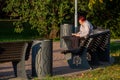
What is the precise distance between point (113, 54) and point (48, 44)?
574cm

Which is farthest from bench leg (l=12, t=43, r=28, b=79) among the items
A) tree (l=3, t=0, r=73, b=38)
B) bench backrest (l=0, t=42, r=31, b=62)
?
tree (l=3, t=0, r=73, b=38)

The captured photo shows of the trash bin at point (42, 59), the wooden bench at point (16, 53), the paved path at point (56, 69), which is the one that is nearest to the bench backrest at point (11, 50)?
the wooden bench at point (16, 53)

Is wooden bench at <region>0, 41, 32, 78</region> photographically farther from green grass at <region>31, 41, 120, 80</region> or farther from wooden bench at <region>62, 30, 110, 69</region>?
wooden bench at <region>62, 30, 110, 69</region>

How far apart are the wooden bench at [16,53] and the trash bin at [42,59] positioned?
0.32m

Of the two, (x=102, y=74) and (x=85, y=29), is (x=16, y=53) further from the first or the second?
(x=85, y=29)

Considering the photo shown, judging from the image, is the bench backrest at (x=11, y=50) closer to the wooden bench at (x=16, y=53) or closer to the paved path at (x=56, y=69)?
the wooden bench at (x=16, y=53)

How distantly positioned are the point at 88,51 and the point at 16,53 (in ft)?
10.0

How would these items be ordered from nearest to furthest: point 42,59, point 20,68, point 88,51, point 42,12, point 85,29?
point 20,68 → point 42,59 → point 88,51 → point 85,29 → point 42,12

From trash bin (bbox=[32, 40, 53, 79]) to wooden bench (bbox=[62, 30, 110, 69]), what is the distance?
5.10ft

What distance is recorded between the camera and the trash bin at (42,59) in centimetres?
1156

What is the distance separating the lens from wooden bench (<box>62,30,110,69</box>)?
13156 millimetres

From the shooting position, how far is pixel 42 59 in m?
11.6

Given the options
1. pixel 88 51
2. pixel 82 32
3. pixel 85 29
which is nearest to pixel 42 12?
pixel 82 32

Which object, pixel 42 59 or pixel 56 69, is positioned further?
pixel 56 69
